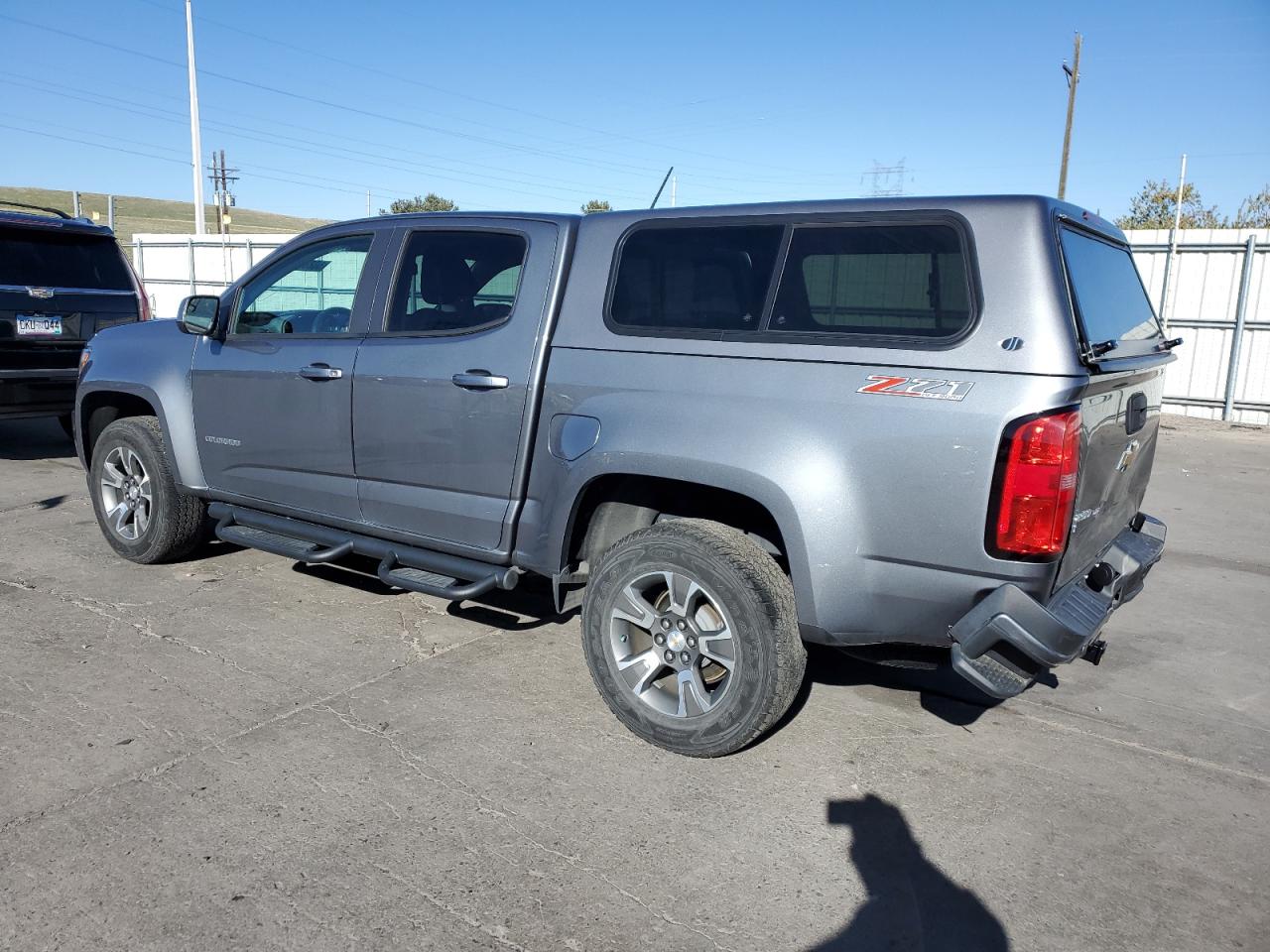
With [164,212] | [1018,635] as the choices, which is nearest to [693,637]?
[1018,635]

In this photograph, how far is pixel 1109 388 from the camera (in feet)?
10.6

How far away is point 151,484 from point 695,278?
3.55 m

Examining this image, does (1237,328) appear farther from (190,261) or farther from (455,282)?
(190,261)

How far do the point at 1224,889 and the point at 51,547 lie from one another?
20.6ft

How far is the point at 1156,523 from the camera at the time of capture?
4.39 meters

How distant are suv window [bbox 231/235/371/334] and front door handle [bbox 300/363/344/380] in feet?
0.65

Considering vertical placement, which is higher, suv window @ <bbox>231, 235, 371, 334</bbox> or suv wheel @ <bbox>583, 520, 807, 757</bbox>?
suv window @ <bbox>231, 235, 371, 334</bbox>

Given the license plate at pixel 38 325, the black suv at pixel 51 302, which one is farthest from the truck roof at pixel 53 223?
the license plate at pixel 38 325

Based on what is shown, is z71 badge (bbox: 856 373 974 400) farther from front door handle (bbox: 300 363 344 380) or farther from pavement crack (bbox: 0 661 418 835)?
front door handle (bbox: 300 363 344 380)

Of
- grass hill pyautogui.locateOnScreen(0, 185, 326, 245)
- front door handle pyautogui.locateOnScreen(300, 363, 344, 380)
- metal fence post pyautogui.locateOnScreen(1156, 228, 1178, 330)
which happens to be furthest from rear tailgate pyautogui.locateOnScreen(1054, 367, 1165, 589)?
grass hill pyautogui.locateOnScreen(0, 185, 326, 245)

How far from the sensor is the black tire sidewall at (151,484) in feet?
17.8

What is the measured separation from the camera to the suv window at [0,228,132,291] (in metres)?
8.16

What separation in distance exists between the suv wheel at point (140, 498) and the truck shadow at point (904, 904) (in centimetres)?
404

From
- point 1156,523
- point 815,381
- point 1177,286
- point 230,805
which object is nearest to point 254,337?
point 230,805
